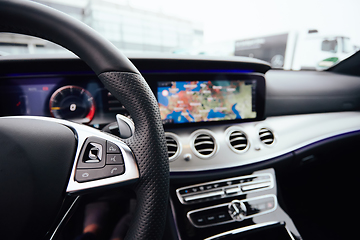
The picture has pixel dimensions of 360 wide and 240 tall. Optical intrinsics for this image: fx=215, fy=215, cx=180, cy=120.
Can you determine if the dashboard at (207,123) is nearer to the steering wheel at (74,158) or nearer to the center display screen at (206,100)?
the center display screen at (206,100)

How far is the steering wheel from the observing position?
0.44 meters

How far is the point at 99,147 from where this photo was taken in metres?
0.50

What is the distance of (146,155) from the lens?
0.47 metres

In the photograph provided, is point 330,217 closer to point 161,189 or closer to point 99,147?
point 161,189

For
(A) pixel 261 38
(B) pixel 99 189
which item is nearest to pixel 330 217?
(B) pixel 99 189

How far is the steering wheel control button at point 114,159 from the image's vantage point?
47 centimetres

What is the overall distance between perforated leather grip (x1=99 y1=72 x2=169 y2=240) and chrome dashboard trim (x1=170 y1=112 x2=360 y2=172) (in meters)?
0.55

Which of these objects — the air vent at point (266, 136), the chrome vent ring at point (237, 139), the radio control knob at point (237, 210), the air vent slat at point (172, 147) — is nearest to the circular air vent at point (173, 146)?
the air vent slat at point (172, 147)

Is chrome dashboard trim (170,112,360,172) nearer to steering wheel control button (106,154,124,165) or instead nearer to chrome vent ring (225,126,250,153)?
chrome vent ring (225,126,250,153)

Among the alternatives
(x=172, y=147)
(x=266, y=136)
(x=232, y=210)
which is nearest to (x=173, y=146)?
(x=172, y=147)

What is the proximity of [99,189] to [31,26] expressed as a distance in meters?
0.38

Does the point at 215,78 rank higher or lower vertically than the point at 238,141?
higher

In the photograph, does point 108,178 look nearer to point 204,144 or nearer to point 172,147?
point 172,147

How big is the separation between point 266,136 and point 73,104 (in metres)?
1.04
